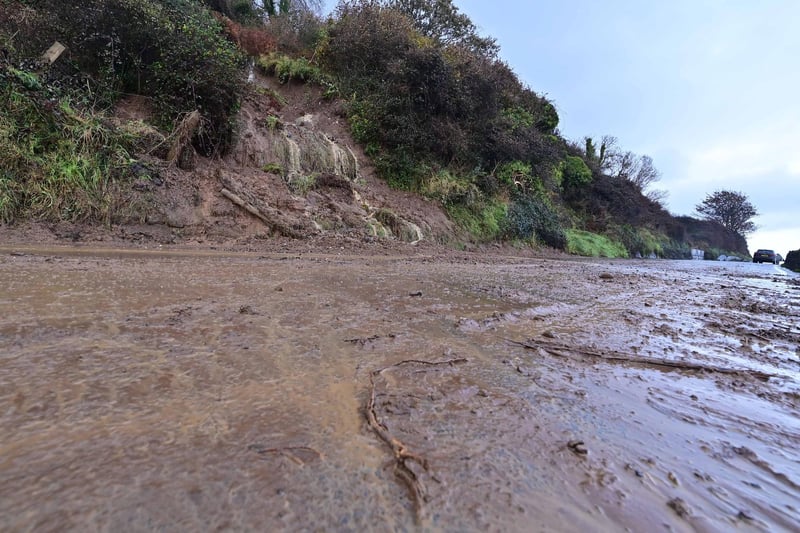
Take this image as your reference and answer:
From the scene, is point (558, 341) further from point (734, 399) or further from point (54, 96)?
point (54, 96)

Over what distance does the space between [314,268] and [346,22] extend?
12552mm

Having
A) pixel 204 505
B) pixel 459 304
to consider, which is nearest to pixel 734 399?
pixel 459 304

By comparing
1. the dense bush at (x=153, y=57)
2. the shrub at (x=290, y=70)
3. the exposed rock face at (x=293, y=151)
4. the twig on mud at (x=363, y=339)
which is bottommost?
the twig on mud at (x=363, y=339)

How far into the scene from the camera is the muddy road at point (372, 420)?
828mm

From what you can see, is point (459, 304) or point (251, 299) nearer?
point (251, 299)

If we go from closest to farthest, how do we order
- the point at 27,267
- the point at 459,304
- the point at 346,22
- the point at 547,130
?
the point at 459,304
the point at 27,267
the point at 346,22
the point at 547,130

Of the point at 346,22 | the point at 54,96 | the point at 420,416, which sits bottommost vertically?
the point at 420,416

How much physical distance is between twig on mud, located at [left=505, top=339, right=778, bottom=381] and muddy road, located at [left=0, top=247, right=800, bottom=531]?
0.04ft

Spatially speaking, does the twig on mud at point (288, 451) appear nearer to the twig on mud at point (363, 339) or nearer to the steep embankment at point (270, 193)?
the twig on mud at point (363, 339)

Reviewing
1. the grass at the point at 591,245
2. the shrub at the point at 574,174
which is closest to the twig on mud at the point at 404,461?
the grass at the point at 591,245

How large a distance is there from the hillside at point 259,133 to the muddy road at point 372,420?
474 cm

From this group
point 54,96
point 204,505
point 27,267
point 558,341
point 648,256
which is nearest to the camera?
point 204,505

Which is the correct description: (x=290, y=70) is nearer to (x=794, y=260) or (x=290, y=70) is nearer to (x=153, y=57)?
(x=153, y=57)

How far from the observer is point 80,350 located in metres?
1.54
